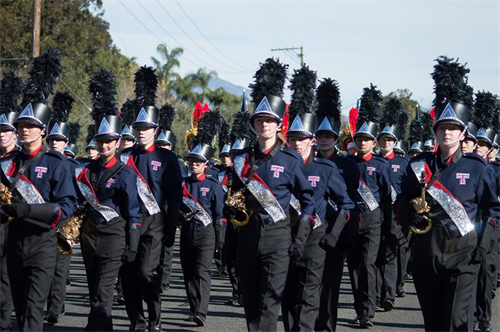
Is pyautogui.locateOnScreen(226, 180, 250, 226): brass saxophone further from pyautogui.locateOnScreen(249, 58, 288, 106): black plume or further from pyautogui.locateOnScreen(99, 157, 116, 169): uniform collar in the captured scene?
pyautogui.locateOnScreen(99, 157, 116, 169): uniform collar

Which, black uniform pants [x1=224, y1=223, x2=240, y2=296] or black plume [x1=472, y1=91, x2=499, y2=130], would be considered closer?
black plume [x1=472, y1=91, x2=499, y2=130]

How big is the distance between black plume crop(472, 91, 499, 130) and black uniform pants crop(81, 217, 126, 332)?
15.4ft

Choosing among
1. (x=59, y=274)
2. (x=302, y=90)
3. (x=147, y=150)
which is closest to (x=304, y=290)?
(x=302, y=90)

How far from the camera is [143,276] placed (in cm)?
909

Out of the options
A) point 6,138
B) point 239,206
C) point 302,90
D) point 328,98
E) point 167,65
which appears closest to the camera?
point 239,206

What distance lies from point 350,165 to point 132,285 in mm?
2728

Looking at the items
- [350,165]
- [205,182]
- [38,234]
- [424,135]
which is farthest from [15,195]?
[424,135]

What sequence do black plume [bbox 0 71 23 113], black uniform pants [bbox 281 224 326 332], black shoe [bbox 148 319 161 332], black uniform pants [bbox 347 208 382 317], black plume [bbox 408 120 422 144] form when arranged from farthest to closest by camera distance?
1. black plume [bbox 408 120 422 144]
2. black plume [bbox 0 71 23 113]
3. black uniform pants [bbox 347 208 382 317]
4. black shoe [bbox 148 319 161 332]
5. black uniform pants [bbox 281 224 326 332]

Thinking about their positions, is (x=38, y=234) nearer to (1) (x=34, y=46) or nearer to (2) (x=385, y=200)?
(2) (x=385, y=200)

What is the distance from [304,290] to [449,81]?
92.8 inches

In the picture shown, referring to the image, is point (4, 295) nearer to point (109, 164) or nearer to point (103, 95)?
point (109, 164)

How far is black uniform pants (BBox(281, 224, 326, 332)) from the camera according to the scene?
825 centimetres

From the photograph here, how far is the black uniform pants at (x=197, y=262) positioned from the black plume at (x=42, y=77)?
125 inches

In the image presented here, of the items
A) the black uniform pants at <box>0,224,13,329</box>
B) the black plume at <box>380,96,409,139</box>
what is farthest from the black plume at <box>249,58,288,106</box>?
the black plume at <box>380,96,409,139</box>
